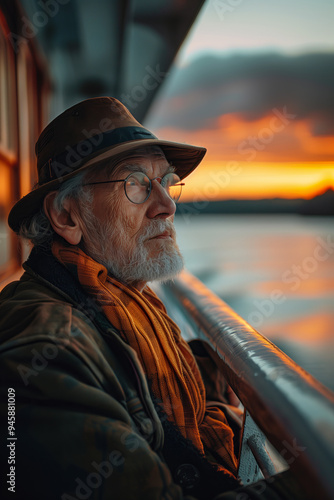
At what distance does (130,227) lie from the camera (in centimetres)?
106

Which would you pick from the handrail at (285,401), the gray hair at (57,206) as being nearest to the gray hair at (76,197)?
the gray hair at (57,206)

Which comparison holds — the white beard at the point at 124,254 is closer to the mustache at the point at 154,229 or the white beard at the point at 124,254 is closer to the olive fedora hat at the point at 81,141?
the mustache at the point at 154,229

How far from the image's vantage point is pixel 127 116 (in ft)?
3.43

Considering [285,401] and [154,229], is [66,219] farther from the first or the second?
[285,401]

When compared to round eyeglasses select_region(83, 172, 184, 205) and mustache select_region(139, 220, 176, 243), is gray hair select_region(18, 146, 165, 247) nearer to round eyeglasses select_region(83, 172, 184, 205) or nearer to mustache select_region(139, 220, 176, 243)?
round eyeglasses select_region(83, 172, 184, 205)

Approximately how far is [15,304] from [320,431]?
2.01ft

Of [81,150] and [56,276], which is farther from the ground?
[81,150]

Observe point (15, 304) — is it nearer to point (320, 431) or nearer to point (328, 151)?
point (320, 431)

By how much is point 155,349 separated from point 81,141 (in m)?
0.55

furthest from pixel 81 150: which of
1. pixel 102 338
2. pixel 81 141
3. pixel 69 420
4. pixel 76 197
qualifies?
pixel 69 420

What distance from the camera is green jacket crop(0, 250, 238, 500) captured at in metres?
0.56

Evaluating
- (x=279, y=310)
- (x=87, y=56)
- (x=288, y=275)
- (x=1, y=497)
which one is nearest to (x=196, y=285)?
(x=1, y=497)

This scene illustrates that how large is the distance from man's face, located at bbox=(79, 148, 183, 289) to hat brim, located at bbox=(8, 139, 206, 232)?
8 cm

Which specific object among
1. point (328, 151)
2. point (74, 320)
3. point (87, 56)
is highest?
point (87, 56)
